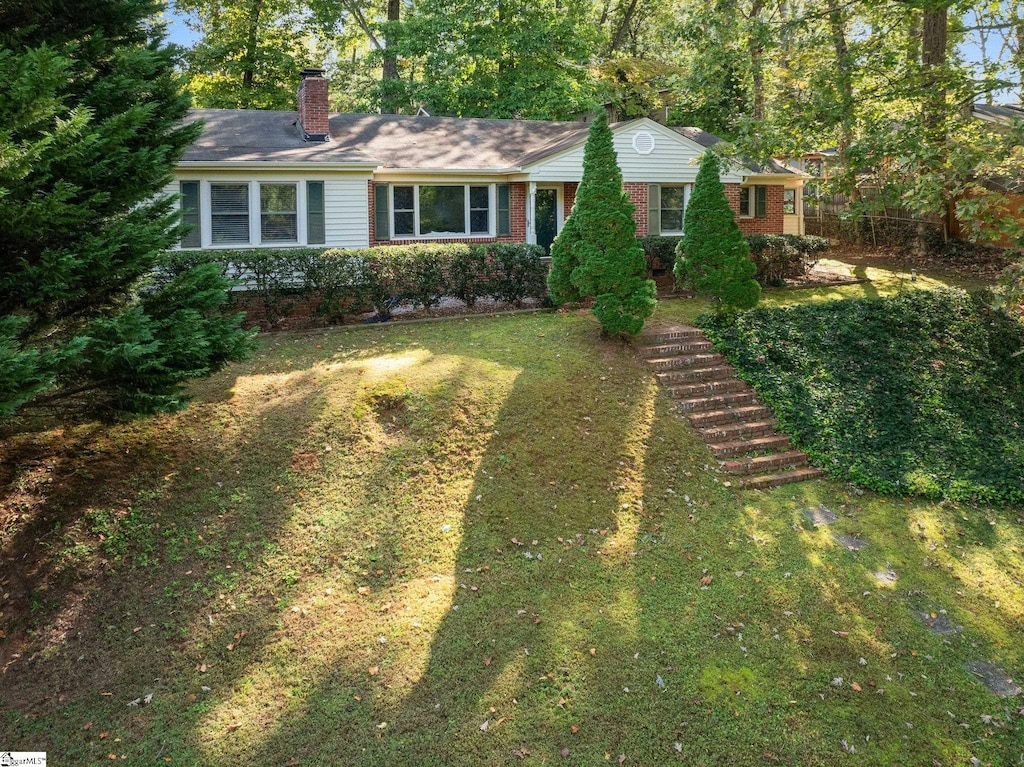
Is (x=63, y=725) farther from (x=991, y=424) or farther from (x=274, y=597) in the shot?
(x=991, y=424)

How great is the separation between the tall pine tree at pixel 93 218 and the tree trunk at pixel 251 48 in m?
21.8

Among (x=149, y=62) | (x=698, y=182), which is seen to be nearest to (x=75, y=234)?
(x=149, y=62)

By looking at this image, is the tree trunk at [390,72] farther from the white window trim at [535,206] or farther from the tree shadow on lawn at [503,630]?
the tree shadow on lawn at [503,630]

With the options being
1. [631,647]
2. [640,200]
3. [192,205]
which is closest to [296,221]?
[192,205]

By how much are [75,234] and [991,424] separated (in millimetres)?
12345

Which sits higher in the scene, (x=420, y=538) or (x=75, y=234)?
(x=75, y=234)

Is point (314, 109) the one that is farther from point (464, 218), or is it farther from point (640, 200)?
point (640, 200)

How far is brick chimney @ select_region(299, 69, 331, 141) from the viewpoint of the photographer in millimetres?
17438

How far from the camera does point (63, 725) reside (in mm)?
5277

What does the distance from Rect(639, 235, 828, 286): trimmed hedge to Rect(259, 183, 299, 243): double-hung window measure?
301 inches

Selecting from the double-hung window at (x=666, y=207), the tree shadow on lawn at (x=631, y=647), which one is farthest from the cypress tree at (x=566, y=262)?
the double-hung window at (x=666, y=207)

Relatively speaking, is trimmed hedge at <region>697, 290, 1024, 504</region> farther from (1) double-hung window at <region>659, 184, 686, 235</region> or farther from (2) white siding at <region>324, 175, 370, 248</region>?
(2) white siding at <region>324, 175, 370, 248</region>

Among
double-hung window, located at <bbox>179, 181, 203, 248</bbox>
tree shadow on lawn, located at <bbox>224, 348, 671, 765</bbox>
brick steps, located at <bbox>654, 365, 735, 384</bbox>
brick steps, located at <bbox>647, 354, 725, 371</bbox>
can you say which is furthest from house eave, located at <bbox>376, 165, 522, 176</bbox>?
tree shadow on lawn, located at <bbox>224, 348, 671, 765</bbox>

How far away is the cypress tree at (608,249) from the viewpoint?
37.2 feet
